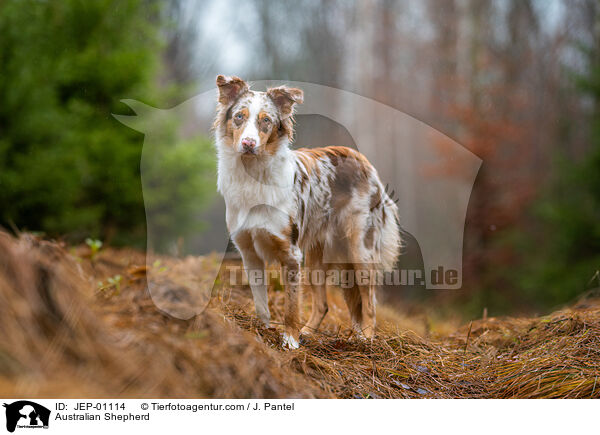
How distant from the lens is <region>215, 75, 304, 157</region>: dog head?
2.86m

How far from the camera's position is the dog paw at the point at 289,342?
2848 millimetres

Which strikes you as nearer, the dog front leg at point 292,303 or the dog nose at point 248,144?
the dog nose at point 248,144

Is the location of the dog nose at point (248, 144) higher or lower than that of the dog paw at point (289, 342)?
higher

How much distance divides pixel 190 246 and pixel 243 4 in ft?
16.7

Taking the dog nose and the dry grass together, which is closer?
the dry grass

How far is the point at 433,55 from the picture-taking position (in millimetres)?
11711

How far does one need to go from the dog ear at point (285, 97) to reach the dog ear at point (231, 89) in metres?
0.17

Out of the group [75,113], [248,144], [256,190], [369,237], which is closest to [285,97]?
[248,144]

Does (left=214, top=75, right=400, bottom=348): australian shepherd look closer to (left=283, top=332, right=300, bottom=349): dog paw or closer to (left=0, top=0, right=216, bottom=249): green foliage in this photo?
(left=283, top=332, right=300, bottom=349): dog paw

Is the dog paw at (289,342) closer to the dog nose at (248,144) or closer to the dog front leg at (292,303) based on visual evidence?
the dog front leg at (292,303)

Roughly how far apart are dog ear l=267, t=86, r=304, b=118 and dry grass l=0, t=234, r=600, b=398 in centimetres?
124
